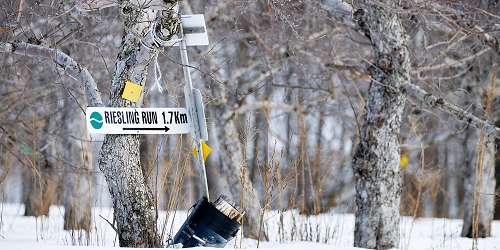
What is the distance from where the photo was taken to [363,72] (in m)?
10.2

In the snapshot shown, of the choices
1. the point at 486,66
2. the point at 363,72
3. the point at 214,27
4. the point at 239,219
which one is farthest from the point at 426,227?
the point at 239,219

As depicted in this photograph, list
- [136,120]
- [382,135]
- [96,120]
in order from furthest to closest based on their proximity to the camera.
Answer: [382,135]
[136,120]
[96,120]

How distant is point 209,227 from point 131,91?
3.76 feet

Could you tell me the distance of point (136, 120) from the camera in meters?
6.18

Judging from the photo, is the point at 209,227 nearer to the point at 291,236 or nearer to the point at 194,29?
the point at 194,29

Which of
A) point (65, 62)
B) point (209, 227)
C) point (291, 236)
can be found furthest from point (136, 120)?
point (291, 236)

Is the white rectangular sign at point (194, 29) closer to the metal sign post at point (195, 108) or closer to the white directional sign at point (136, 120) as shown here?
the metal sign post at point (195, 108)

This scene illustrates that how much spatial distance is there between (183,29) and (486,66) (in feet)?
22.3

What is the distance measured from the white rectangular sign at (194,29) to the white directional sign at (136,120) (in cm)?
53

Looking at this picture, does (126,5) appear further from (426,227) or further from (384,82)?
(426,227)

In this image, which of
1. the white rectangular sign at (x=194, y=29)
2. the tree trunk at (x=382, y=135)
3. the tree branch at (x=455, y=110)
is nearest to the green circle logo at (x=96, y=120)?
the white rectangular sign at (x=194, y=29)

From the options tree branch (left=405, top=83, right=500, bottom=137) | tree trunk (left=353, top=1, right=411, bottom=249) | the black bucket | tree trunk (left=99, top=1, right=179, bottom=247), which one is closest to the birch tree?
tree trunk (left=99, top=1, right=179, bottom=247)

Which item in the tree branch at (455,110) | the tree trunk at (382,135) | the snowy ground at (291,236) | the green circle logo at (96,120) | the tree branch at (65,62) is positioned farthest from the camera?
the tree trunk at (382,135)

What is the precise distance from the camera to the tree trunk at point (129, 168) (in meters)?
6.29
